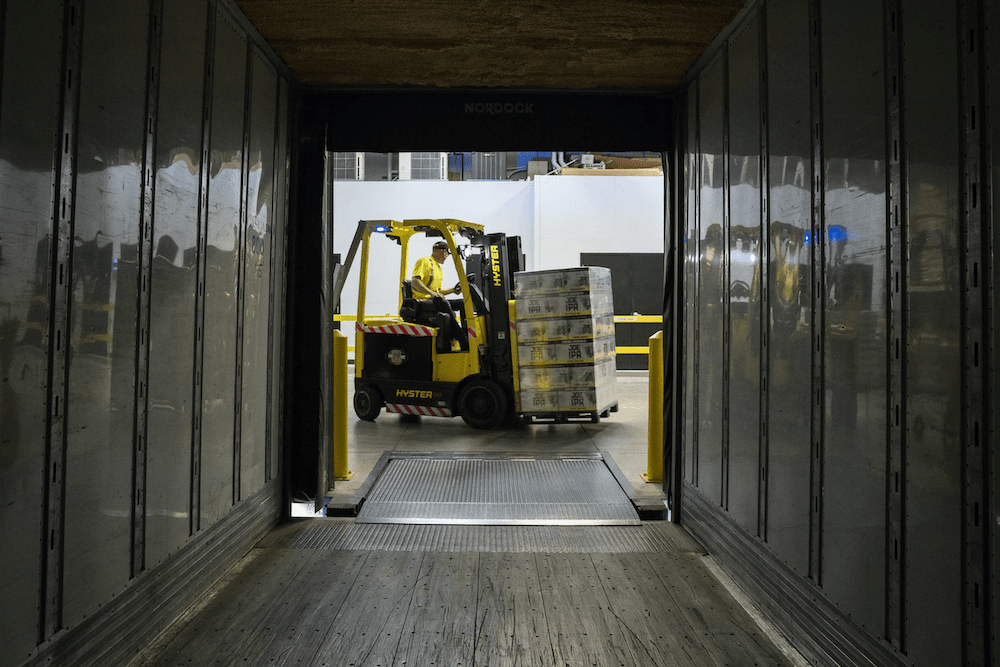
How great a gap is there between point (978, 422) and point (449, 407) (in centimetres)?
733

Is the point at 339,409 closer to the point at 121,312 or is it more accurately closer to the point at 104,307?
the point at 121,312

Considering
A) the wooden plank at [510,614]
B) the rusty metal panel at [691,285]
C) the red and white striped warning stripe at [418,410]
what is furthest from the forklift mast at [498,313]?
the wooden plank at [510,614]

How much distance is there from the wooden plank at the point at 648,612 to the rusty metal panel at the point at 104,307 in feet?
7.01

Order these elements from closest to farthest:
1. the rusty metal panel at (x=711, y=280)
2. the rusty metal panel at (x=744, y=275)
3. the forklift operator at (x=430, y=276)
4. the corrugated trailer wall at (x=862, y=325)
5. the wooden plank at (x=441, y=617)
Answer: the corrugated trailer wall at (x=862, y=325) < the wooden plank at (x=441, y=617) < the rusty metal panel at (x=744, y=275) < the rusty metal panel at (x=711, y=280) < the forklift operator at (x=430, y=276)

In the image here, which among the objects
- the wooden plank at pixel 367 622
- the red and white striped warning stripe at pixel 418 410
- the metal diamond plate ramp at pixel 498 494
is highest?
the red and white striped warning stripe at pixel 418 410

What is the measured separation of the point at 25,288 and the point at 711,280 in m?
3.50

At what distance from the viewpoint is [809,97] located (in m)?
2.96

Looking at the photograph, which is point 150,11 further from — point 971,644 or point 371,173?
point 371,173

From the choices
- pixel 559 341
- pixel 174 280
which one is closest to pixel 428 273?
pixel 559 341

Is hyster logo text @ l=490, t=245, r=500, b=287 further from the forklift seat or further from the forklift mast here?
the forklift seat

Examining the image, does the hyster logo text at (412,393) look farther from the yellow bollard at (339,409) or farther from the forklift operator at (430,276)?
the yellow bollard at (339,409)

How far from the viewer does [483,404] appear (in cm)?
884

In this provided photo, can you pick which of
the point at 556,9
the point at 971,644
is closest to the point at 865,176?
the point at 971,644

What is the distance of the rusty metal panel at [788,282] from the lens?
117 inches
